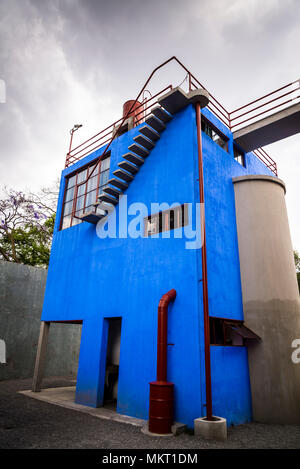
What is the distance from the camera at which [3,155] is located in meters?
12.5

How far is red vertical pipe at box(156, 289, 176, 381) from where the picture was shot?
20.7ft

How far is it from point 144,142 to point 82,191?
4.12 metres

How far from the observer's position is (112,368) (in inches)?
368

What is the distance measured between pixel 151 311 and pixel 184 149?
15.3 ft

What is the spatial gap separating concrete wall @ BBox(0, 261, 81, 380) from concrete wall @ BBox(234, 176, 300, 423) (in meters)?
11.5

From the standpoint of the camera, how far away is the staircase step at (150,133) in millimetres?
8666

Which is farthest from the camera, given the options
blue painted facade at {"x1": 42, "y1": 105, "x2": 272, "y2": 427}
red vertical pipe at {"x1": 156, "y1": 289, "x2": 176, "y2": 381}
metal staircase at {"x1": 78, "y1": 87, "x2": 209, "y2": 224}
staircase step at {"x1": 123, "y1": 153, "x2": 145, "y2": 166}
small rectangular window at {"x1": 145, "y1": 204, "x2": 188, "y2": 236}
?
staircase step at {"x1": 123, "y1": 153, "x2": 145, "y2": 166}

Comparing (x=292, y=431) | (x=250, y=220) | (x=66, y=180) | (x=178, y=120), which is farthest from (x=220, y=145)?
(x=292, y=431)

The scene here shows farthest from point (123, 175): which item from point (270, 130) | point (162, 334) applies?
point (270, 130)

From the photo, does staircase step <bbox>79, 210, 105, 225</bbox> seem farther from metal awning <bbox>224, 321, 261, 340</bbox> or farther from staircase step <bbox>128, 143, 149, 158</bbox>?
metal awning <bbox>224, 321, 261, 340</bbox>

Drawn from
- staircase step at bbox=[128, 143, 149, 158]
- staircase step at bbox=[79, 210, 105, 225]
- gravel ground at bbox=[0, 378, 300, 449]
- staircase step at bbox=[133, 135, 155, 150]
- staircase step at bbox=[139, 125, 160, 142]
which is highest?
staircase step at bbox=[139, 125, 160, 142]

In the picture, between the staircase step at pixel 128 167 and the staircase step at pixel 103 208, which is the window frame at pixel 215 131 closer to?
the staircase step at pixel 128 167

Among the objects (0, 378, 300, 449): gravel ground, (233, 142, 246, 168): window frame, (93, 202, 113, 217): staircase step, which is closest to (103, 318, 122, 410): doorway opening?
(0, 378, 300, 449): gravel ground
